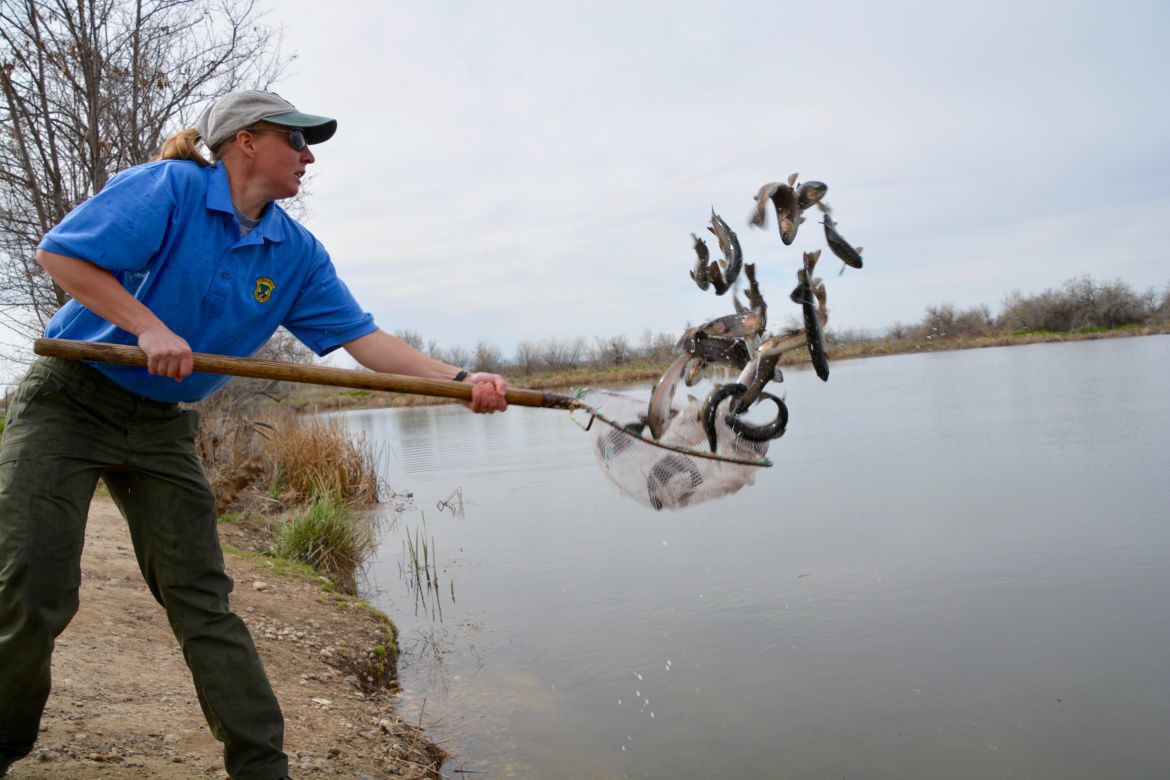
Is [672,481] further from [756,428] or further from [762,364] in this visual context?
[762,364]

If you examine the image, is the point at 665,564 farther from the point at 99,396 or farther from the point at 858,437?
the point at 858,437

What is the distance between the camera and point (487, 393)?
3.16 meters

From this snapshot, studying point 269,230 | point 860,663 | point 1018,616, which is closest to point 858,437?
point 1018,616

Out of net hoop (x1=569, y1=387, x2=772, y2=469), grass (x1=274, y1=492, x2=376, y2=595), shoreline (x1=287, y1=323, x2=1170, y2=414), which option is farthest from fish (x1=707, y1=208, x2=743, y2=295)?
shoreline (x1=287, y1=323, x2=1170, y2=414)

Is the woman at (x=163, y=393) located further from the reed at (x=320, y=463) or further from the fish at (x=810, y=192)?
the reed at (x=320, y=463)

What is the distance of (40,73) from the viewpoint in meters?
8.56

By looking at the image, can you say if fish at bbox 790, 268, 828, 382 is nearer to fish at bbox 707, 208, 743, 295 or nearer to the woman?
fish at bbox 707, 208, 743, 295

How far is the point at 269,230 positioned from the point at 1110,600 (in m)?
7.15

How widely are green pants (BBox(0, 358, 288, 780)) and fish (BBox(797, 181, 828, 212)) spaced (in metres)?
2.87

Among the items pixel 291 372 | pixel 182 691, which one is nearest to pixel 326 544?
pixel 182 691

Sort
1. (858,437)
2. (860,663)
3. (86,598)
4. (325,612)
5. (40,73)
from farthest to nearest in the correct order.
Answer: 1. (858,437)
2. (40,73)
3. (325,612)
4. (860,663)
5. (86,598)

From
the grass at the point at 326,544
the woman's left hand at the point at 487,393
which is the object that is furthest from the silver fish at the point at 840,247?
the grass at the point at 326,544

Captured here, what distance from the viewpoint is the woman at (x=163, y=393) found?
101 inches

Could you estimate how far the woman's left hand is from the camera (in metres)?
3.16
